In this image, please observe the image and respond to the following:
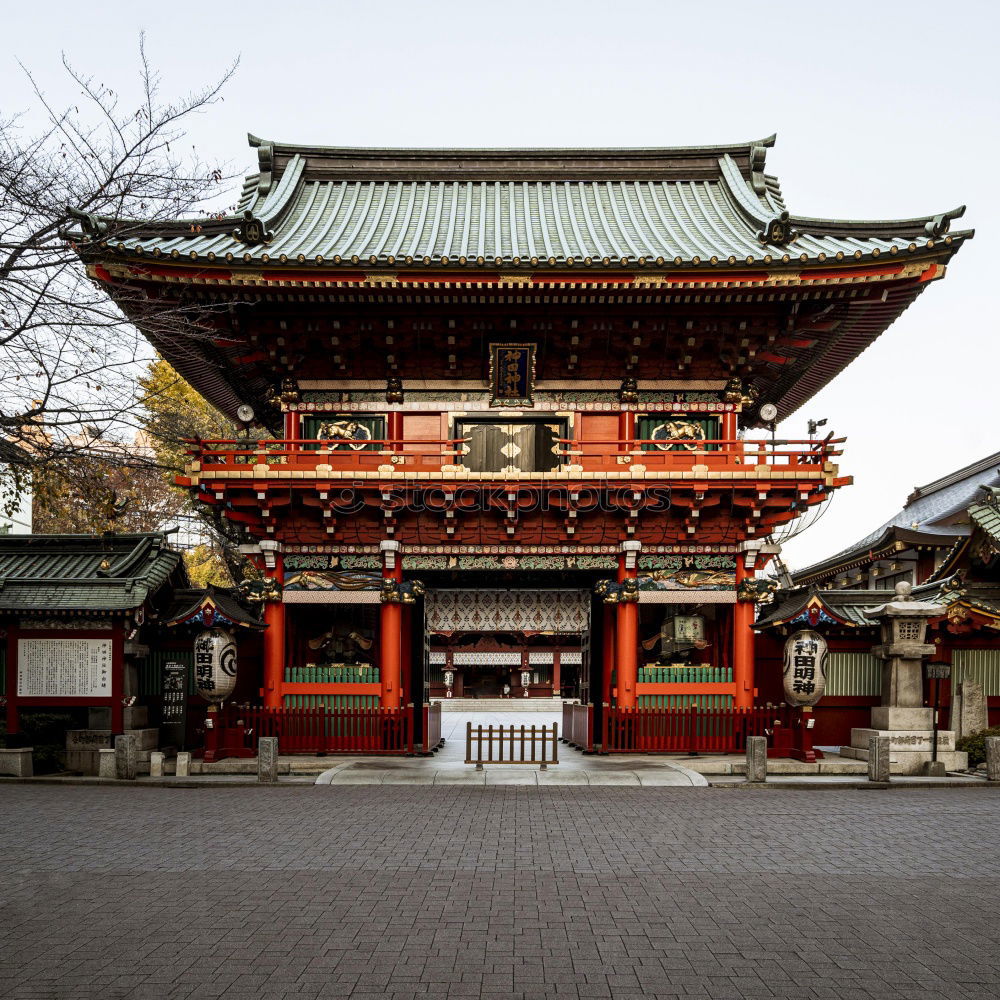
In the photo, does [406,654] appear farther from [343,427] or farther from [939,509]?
[939,509]

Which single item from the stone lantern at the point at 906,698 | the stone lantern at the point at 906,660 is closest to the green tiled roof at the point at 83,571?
the stone lantern at the point at 906,698

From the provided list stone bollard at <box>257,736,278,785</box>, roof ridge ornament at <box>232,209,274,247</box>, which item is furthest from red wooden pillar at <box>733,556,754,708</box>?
roof ridge ornament at <box>232,209,274,247</box>

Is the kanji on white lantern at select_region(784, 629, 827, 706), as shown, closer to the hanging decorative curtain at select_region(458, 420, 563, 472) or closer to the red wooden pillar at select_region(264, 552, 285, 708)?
the hanging decorative curtain at select_region(458, 420, 563, 472)

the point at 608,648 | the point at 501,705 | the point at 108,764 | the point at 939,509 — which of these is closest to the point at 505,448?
the point at 608,648

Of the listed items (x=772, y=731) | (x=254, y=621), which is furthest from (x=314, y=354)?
(x=772, y=731)

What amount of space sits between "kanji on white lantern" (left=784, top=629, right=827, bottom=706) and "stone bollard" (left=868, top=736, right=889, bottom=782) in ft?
5.92

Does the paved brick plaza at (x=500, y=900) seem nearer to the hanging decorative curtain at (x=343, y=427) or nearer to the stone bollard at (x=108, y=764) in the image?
the stone bollard at (x=108, y=764)

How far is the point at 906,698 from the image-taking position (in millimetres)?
19234

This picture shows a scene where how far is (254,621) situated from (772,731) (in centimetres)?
1119

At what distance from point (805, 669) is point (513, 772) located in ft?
20.5

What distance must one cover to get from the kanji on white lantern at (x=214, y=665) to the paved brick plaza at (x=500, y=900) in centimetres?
410

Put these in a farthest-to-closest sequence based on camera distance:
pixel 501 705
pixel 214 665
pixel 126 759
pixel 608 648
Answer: pixel 501 705 < pixel 608 648 < pixel 214 665 < pixel 126 759

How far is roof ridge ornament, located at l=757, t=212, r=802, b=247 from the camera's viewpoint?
1977 cm

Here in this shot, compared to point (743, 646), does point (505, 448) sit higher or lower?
higher
